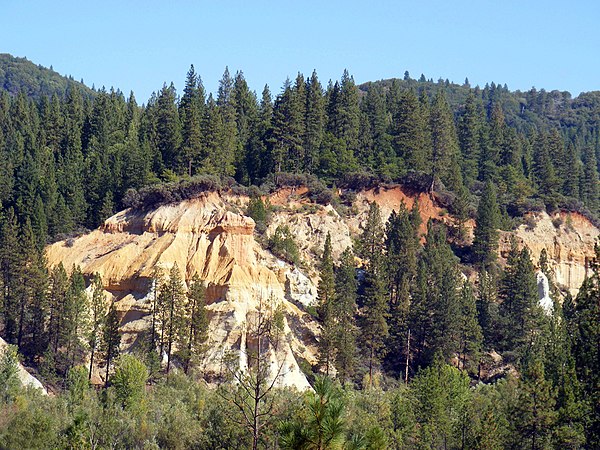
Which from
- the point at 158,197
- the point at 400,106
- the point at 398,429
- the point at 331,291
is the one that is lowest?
the point at 398,429

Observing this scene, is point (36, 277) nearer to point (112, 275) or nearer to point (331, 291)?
point (112, 275)

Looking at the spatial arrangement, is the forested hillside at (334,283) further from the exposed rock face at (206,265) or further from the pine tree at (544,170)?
the exposed rock face at (206,265)

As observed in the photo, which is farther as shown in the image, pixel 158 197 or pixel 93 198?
pixel 93 198

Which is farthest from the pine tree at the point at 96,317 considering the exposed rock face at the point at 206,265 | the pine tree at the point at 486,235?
the pine tree at the point at 486,235

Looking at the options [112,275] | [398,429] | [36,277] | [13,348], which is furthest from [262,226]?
[398,429]

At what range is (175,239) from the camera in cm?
7750

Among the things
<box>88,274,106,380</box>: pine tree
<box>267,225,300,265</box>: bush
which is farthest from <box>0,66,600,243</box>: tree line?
<box>88,274,106,380</box>: pine tree

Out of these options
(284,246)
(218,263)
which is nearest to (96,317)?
(218,263)

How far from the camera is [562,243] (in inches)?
3976

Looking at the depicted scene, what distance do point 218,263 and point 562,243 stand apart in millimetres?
40483

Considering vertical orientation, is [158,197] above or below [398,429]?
above

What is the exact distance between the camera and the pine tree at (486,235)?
300 feet

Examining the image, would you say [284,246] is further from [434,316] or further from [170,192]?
[434,316]

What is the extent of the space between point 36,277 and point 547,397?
39563 mm
